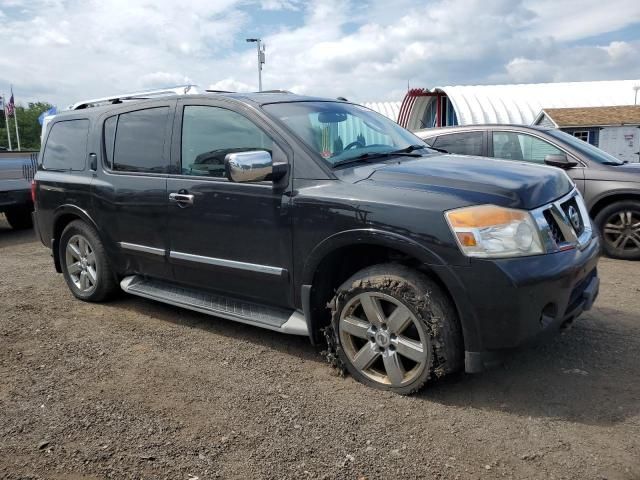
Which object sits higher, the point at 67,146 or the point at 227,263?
the point at 67,146

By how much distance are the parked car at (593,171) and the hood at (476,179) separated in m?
3.10

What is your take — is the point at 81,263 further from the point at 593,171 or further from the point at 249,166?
the point at 593,171

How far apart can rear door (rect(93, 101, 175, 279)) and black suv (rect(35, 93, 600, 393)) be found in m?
0.01

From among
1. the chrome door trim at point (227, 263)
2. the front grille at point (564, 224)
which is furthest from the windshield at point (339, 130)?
the front grille at point (564, 224)

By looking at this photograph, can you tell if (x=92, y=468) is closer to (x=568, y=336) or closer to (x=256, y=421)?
(x=256, y=421)

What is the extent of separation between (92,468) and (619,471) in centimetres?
232

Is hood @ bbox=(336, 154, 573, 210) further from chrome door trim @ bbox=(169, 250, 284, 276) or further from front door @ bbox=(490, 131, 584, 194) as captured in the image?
front door @ bbox=(490, 131, 584, 194)

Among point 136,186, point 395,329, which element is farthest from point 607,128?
point 395,329

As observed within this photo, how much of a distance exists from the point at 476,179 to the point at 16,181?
8.59 metres

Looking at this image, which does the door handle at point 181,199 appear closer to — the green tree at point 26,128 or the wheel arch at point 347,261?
the wheel arch at point 347,261

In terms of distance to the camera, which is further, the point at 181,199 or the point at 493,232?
the point at 181,199

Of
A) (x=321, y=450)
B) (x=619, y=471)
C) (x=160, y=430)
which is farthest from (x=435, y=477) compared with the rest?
(x=160, y=430)

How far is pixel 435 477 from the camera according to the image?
2404mm

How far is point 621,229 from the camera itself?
6.34m
